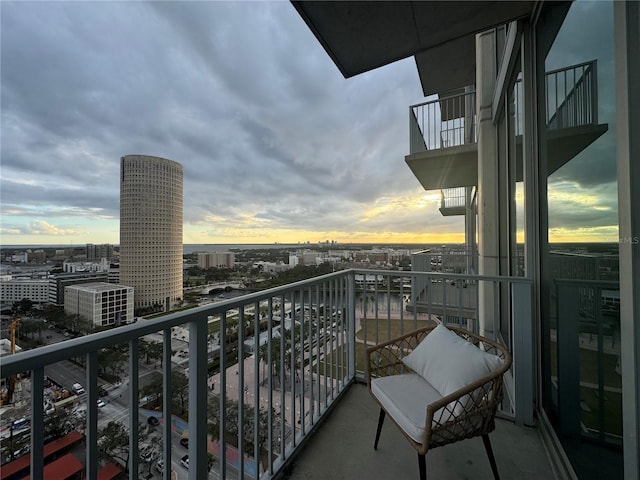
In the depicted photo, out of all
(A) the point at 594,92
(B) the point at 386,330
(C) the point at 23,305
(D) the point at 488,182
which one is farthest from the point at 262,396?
(D) the point at 488,182

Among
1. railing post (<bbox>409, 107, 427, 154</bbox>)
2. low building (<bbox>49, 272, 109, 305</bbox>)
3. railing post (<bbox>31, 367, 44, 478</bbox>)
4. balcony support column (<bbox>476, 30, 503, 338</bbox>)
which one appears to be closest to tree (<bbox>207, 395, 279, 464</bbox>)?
railing post (<bbox>31, 367, 44, 478</bbox>)

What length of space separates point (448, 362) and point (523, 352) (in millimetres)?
859

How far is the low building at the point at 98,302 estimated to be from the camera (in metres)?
1.45

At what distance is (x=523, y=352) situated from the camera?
2010mm

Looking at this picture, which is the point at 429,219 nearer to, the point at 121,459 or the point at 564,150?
the point at 564,150

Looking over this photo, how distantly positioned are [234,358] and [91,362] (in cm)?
67

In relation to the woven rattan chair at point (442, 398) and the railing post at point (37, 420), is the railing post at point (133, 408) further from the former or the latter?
the woven rattan chair at point (442, 398)

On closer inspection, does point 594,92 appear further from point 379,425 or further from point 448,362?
point 379,425

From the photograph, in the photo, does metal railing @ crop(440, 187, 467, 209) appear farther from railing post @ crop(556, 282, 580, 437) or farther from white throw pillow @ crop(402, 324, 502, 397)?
white throw pillow @ crop(402, 324, 502, 397)

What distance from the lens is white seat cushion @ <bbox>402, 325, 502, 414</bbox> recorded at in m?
1.49

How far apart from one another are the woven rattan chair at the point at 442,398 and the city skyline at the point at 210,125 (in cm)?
85

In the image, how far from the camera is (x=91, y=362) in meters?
0.78

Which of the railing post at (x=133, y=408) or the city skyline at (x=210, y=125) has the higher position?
the city skyline at (x=210, y=125)

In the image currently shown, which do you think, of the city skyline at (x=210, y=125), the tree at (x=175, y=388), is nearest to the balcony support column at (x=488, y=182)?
the city skyline at (x=210, y=125)
